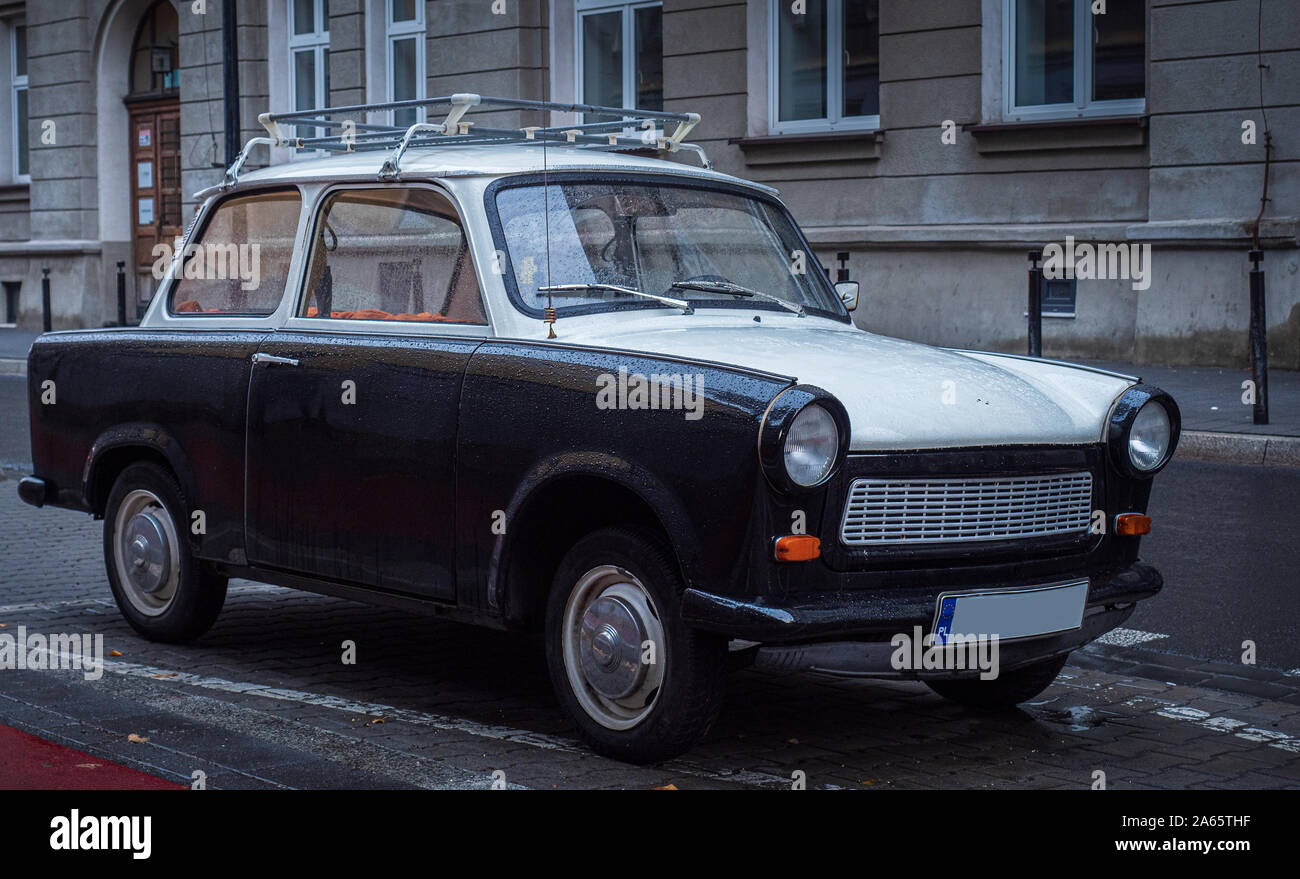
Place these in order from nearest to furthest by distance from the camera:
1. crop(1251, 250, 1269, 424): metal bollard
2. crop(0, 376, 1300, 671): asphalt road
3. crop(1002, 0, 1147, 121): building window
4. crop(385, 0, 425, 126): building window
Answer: crop(0, 376, 1300, 671): asphalt road
crop(1251, 250, 1269, 424): metal bollard
crop(1002, 0, 1147, 121): building window
crop(385, 0, 425, 126): building window

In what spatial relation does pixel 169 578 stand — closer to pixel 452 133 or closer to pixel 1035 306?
pixel 452 133

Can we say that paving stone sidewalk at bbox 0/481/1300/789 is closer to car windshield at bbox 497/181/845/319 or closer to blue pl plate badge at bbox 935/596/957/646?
blue pl plate badge at bbox 935/596/957/646

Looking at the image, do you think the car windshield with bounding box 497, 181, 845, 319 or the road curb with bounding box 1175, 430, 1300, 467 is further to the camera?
the road curb with bounding box 1175, 430, 1300, 467

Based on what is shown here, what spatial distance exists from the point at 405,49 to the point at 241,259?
59.1 feet

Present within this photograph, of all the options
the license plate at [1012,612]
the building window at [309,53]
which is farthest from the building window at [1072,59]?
the license plate at [1012,612]

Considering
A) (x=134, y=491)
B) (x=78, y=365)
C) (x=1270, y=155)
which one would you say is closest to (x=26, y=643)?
(x=134, y=491)

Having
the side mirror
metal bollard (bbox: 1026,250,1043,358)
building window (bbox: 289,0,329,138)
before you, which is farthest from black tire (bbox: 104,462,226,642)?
building window (bbox: 289,0,329,138)

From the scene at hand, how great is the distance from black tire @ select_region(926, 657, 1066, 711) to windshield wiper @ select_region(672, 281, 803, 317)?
53.3 inches

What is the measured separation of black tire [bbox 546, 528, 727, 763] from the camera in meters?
4.66

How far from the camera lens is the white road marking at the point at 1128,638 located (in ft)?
21.9

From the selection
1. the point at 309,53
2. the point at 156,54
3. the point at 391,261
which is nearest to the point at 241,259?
the point at 391,261

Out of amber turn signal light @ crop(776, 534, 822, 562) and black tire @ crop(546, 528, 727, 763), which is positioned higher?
amber turn signal light @ crop(776, 534, 822, 562)

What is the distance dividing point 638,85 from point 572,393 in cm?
1699
